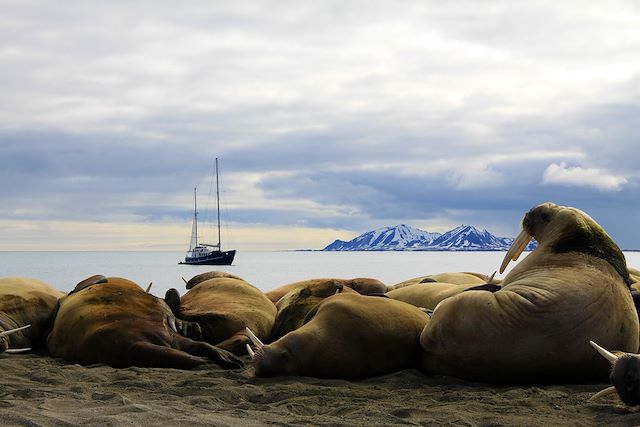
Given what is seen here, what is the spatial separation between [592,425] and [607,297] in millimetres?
1798

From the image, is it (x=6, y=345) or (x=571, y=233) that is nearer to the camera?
(x=571, y=233)

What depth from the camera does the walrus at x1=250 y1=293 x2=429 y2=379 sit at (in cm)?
704

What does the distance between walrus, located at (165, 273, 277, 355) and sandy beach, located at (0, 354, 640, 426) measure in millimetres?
1529

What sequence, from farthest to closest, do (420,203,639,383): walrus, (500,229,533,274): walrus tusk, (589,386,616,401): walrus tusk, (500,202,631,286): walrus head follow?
1. (500,229,533,274): walrus tusk
2. (500,202,631,286): walrus head
3. (420,203,639,383): walrus
4. (589,386,616,401): walrus tusk

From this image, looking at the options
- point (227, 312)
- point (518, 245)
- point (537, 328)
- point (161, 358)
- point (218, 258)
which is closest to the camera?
point (537, 328)

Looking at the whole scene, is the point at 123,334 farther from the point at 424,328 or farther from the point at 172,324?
the point at 424,328

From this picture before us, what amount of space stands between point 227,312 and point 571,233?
12.8 ft

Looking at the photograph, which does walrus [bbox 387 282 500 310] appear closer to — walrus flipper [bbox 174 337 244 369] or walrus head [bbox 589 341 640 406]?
walrus flipper [bbox 174 337 244 369]

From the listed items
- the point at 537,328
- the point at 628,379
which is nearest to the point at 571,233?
the point at 537,328

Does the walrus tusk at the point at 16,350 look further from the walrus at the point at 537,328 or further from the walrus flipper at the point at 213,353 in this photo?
the walrus at the point at 537,328

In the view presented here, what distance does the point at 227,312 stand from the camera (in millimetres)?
9375

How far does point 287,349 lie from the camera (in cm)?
709

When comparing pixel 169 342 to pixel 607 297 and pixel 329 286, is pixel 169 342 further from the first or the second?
pixel 607 297

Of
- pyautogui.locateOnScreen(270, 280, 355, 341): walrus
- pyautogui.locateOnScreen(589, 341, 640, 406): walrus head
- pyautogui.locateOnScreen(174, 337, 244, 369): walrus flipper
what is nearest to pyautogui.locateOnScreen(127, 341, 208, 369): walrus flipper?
pyautogui.locateOnScreen(174, 337, 244, 369): walrus flipper
